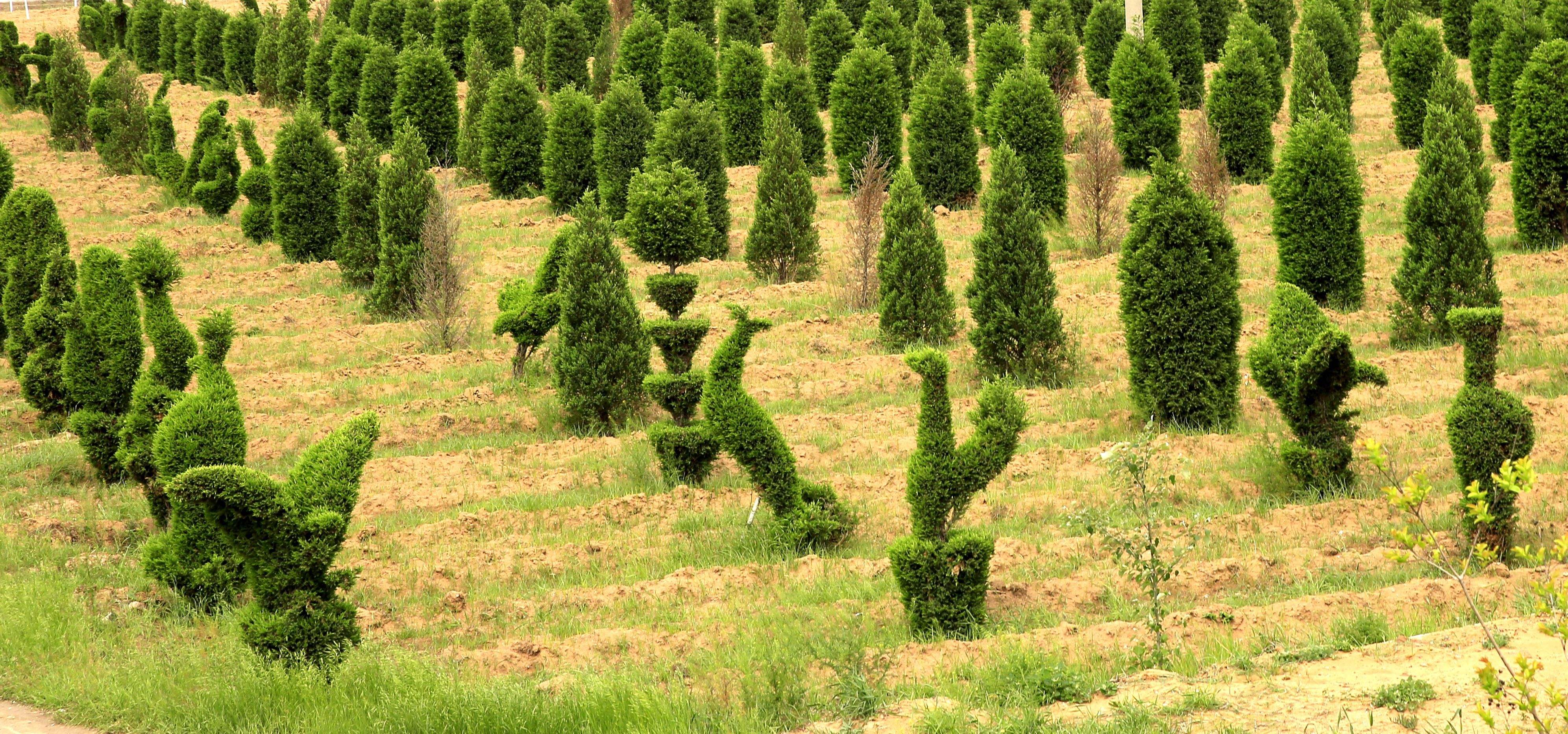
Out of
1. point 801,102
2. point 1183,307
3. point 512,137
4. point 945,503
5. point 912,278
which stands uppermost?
point 801,102

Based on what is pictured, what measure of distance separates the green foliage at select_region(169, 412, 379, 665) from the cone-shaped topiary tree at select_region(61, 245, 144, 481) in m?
4.15

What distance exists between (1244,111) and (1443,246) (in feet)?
23.5

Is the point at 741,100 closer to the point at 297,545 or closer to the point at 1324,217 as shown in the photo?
the point at 1324,217

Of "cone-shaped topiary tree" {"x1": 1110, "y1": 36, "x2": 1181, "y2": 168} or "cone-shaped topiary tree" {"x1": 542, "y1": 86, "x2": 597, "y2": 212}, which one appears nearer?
"cone-shaped topiary tree" {"x1": 542, "y1": 86, "x2": 597, "y2": 212}

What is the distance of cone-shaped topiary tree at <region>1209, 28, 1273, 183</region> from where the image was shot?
20844 millimetres

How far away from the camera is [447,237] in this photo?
16359 millimetres

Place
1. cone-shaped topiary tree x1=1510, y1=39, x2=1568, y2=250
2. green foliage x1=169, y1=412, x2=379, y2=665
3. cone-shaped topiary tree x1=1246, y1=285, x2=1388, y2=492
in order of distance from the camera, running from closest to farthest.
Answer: green foliage x1=169, y1=412, x2=379, y2=665 < cone-shaped topiary tree x1=1246, y1=285, x2=1388, y2=492 < cone-shaped topiary tree x1=1510, y1=39, x2=1568, y2=250

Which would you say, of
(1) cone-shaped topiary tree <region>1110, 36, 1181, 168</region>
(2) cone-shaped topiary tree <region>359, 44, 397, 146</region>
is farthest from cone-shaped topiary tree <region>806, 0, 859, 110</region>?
(2) cone-shaped topiary tree <region>359, 44, 397, 146</region>

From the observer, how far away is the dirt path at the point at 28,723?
776 centimetres

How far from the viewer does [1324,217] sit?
50.5 ft

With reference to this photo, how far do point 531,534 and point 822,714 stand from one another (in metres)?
4.08

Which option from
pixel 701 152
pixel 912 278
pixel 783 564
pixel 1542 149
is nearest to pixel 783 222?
pixel 701 152

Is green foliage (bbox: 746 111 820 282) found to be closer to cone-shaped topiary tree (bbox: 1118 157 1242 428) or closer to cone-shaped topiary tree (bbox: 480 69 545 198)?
cone-shaped topiary tree (bbox: 480 69 545 198)

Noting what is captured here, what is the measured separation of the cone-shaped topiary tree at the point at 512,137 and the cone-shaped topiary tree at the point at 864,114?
15.3 feet
